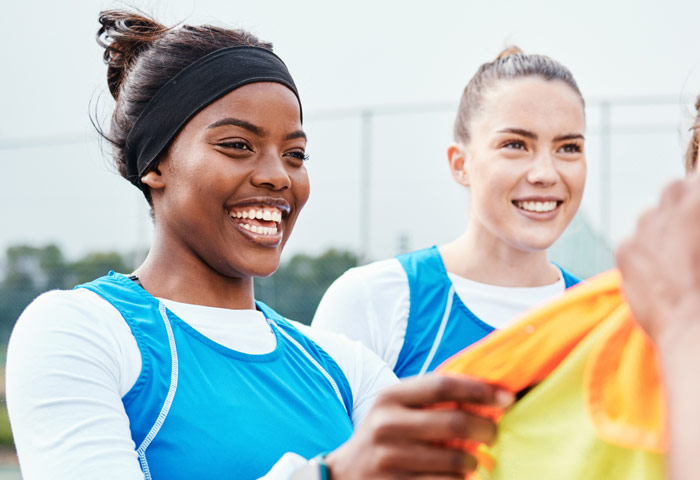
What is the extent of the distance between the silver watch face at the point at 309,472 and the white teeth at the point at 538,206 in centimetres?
152

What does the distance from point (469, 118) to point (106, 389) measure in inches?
66.9

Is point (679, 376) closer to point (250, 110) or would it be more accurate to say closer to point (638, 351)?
point (638, 351)

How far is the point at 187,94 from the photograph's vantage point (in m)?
1.68

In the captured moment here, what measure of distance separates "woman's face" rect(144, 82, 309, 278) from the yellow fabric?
0.82m

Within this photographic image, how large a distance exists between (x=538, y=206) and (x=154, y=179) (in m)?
1.23

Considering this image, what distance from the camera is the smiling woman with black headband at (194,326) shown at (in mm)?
1283

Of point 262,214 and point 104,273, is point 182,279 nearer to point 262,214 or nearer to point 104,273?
point 262,214

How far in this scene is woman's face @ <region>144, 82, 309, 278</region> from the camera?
5.35 ft

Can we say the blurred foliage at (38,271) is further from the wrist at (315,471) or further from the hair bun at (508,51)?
the wrist at (315,471)

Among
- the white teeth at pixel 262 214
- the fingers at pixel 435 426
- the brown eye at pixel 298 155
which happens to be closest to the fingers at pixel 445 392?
the fingers at pixel 435 426

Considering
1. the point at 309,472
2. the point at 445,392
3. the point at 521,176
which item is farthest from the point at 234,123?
the point at 521,176

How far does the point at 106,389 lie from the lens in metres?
1.31

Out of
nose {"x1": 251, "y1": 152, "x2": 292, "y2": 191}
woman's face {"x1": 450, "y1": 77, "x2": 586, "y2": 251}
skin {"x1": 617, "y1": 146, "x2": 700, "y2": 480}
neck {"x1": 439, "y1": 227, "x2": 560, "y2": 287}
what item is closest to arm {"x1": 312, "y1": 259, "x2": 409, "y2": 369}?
neck {"x1": 439, "y1": 227, "x2": 560, "y2": 287}

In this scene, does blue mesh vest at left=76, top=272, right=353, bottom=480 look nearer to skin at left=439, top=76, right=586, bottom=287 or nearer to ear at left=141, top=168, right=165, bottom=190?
ear at left=141, top=168, right=165, bottom=190
